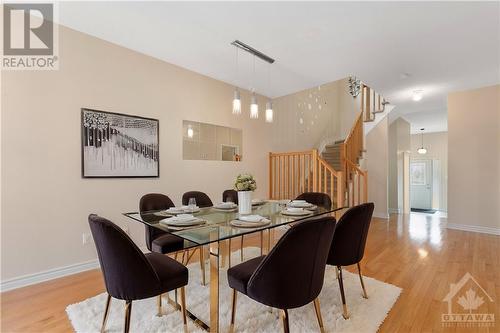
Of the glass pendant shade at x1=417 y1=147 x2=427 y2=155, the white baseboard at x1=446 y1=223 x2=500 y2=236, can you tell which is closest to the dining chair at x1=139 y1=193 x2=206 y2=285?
the white baseboard at x1=446 y1=223 x2=500 y2=236

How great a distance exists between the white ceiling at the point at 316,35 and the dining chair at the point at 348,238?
1.86 metres

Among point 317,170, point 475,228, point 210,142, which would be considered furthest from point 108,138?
point 475,228

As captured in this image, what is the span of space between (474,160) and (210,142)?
4.82m

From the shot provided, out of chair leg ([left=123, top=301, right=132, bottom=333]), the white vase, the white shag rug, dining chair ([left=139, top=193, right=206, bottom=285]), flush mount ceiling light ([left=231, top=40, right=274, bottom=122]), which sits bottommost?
the white shag rug

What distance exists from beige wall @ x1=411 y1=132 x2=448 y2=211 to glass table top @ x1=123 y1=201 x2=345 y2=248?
8748 mm

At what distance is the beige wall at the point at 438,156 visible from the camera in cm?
872

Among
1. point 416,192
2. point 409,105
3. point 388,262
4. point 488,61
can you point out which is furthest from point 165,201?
point 416,192

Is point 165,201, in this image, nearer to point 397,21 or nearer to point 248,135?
point 248,135

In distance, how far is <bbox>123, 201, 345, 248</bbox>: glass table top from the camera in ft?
5.10

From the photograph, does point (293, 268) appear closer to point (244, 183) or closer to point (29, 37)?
point (244, 183)

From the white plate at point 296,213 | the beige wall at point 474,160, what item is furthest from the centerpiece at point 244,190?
the beige wall at point 474,160

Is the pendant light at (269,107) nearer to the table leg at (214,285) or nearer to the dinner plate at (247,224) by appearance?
the dinner plate at (247,224)

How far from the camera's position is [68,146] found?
105 inches

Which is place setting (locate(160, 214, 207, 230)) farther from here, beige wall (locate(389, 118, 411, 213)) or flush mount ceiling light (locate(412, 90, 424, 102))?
beige wall (locate(389, 118, 411, 213))
